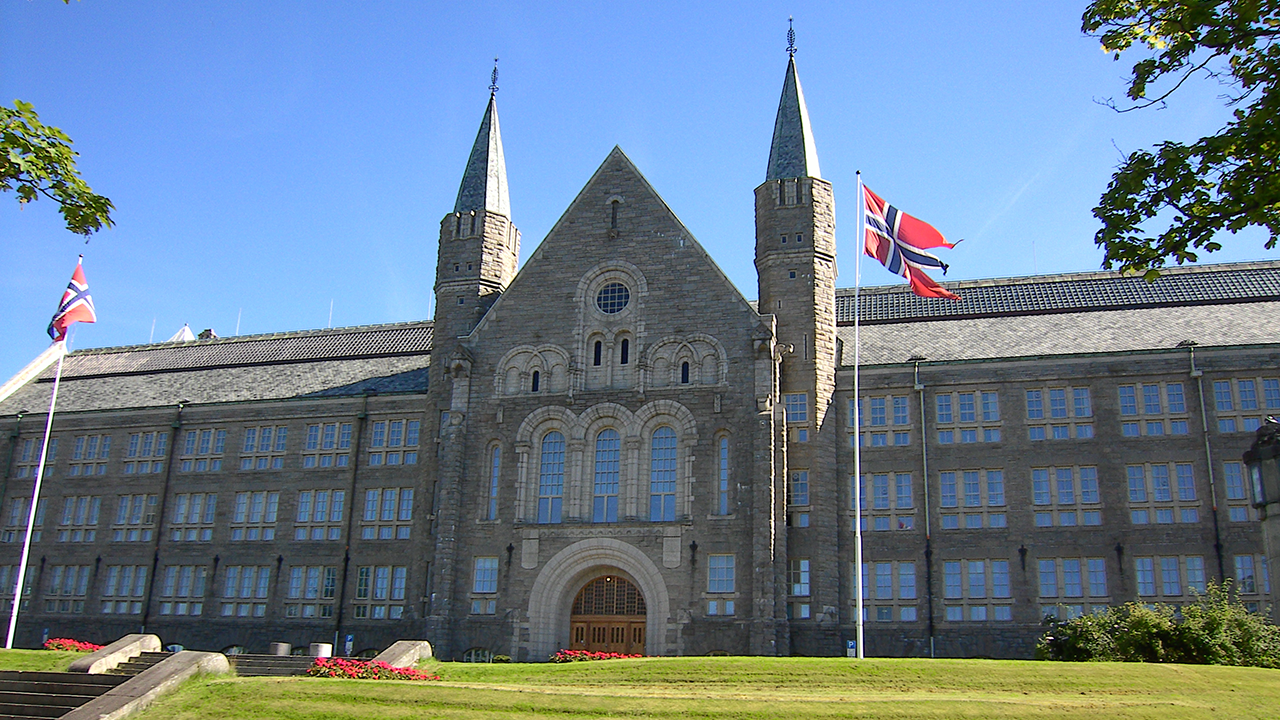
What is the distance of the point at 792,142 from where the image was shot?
4312 cm

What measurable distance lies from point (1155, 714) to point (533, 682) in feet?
42.2

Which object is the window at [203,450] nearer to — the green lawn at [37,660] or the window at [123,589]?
the window at [123,589]

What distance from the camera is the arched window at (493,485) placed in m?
39.8

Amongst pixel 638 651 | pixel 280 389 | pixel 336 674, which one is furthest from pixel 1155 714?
pixel 280 389

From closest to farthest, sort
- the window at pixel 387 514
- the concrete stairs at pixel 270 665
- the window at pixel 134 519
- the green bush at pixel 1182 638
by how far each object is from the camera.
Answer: the green bush at pixel 1182 638, the concrete stairs at pixel 270 665, the window at pixel 387 514, the window at pixel 134 519

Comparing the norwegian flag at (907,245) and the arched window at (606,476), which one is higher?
the norwegian flag at (907,245)

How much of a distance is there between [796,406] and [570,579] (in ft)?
33.0

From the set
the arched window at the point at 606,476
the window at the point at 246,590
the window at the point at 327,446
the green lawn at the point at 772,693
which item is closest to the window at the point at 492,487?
the arched window at the point at 606,476

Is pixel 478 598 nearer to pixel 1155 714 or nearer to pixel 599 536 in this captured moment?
pixel 599 536

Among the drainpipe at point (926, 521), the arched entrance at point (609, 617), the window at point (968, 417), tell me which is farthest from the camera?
the window at point (968, 417)

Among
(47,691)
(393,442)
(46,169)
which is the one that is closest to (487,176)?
(393,442)

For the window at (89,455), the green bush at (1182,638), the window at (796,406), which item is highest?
the window at (796,406)

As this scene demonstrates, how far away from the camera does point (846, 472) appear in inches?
1528

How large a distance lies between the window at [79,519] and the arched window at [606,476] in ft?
78.8
